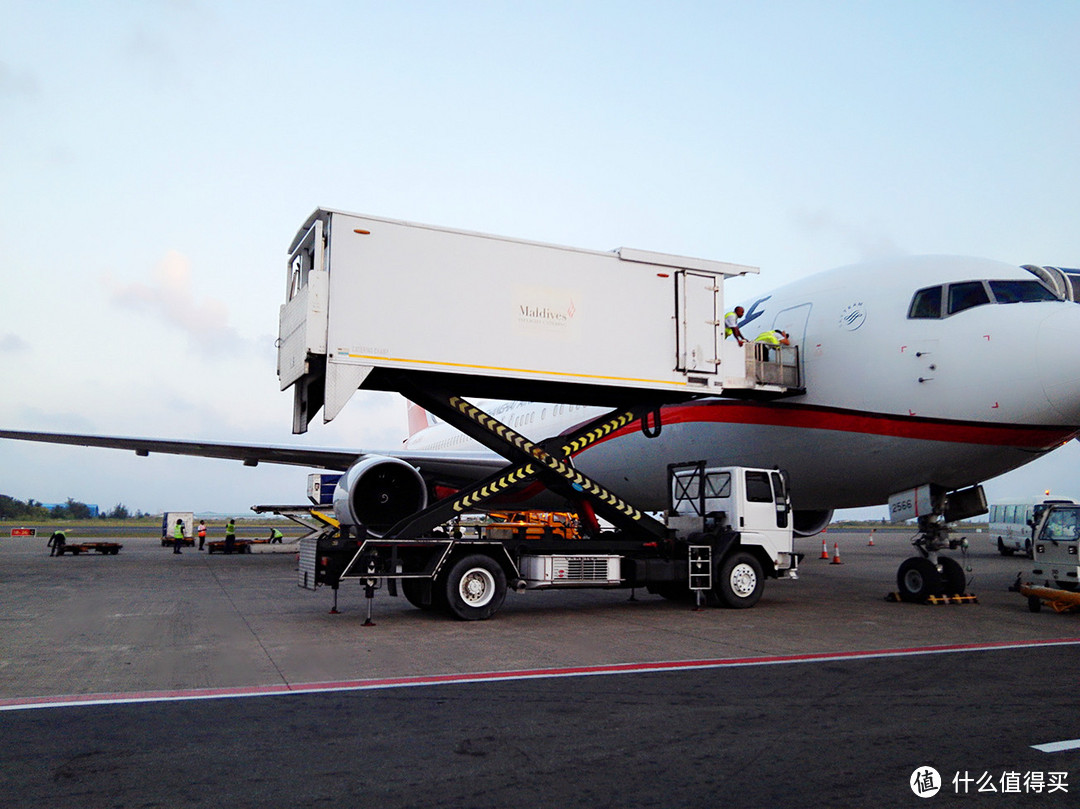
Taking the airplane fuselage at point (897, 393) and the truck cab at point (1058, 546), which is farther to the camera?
the truck cab at point (1058, 546)

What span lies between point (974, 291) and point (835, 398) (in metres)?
2.38

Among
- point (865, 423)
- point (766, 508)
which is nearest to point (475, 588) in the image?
point (766, 508)

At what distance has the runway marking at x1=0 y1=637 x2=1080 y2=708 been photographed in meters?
5.73

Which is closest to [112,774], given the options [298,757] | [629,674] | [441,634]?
[298,757]

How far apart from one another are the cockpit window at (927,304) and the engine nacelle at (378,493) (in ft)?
26.5

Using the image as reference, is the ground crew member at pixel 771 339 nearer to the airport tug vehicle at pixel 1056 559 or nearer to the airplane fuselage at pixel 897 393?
the airplane fuselage at pixel 897 393

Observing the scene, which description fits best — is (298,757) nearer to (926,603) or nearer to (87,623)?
(87,623)

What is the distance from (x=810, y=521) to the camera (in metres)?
16.4

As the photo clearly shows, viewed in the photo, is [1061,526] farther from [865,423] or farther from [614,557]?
[614,557]

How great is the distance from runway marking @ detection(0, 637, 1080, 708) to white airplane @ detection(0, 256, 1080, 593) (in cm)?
327

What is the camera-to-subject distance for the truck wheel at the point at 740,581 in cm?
1161

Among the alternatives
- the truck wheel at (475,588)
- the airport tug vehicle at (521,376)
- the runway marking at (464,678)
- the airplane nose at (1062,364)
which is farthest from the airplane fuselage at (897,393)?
the truck wheel at (475,588)

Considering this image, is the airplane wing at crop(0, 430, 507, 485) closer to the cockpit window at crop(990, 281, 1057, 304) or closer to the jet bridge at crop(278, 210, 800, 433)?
the jet bridge at crop(278, 210, 800, 433)

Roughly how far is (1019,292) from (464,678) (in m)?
9.38
